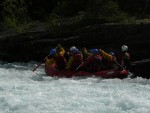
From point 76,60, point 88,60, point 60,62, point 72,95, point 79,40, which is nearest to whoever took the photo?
point 72,95

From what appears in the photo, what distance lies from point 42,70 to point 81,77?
351 centimetres

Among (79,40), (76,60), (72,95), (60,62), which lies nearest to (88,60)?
(76,60)

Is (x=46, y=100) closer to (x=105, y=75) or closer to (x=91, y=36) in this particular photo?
(x=105, y=75)

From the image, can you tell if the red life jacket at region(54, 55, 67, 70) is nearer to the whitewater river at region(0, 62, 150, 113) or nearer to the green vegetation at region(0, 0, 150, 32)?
the whitewater river at region(0, 62, 150, 113)

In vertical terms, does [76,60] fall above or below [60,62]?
above

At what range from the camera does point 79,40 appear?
73.6 ft

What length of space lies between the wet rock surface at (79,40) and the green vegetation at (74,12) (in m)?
0.97

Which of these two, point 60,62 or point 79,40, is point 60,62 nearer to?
point 60,62

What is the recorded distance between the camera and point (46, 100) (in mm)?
13664

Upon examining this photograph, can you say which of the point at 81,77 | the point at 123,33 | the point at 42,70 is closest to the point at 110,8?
the point at 123,33

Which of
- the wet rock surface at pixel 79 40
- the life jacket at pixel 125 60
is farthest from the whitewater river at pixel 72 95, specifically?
the wet rock surface at pixel 79 40

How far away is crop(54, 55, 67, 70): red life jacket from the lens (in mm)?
18844

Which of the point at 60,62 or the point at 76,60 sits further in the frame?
the point at 60,62

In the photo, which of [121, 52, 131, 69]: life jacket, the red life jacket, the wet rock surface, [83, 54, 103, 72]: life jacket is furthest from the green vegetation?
the red life jacket
